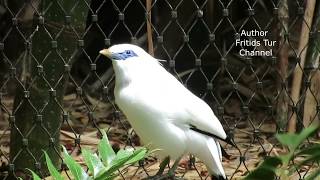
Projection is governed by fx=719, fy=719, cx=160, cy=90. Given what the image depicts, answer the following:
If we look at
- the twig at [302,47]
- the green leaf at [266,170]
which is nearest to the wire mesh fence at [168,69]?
the twig at [302,47]

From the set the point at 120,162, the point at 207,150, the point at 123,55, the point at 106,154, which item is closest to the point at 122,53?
the point at 123,55

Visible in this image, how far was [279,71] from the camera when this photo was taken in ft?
10.7

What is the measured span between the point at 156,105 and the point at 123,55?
20cm

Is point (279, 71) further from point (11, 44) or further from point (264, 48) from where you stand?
point (11, 44)

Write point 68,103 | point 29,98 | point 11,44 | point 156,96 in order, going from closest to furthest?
point 156,96
point 29,98
point 68,103
point 11,44

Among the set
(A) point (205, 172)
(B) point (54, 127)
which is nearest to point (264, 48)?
(A) point (205, 172)

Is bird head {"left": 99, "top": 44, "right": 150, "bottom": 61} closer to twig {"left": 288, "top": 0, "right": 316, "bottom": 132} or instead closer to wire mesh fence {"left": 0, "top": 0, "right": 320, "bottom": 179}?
wire mesh fence {"left": 0, "top": 0, "right": 320, "bottom": 179}

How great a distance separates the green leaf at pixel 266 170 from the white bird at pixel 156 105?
5.44 ft

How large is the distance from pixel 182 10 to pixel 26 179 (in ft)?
3.43

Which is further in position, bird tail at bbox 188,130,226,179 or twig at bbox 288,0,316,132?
twig at bbox 288,0,316,132

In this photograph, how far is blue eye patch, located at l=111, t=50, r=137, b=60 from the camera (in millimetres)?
2395

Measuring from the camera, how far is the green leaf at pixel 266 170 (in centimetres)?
67

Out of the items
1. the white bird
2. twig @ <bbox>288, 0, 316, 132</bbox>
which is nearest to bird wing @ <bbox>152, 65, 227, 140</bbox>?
the white bird

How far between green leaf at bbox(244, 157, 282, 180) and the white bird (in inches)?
65.3
